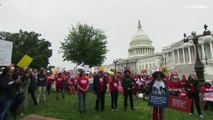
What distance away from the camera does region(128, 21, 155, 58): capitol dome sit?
13857 centimetres

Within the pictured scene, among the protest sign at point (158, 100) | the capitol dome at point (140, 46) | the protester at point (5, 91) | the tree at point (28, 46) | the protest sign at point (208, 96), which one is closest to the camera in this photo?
the protester at point (5, 91)

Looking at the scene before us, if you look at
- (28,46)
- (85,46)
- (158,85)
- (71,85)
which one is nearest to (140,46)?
(28,46)

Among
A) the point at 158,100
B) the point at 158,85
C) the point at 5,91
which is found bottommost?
the point at 158,100

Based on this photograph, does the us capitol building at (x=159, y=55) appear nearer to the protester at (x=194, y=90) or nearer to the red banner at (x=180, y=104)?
the protester at (x=194, y=90)

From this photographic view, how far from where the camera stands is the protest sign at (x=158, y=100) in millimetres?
7133

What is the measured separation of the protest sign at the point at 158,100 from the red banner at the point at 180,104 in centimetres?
28

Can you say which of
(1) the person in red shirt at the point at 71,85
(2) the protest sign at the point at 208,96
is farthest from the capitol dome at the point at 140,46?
(2) the protest sign at the point at 208,96

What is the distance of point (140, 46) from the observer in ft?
451

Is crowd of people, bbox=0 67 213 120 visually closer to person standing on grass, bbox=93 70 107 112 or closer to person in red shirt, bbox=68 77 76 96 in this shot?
person standing on grass, bbox=93 70 107 112

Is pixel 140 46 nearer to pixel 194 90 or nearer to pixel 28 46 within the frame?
pixel 28 46

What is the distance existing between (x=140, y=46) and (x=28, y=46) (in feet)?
291

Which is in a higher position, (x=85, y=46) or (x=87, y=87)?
(x=85, y=46)

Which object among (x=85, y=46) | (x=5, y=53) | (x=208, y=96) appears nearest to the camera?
(x=5, y=53)

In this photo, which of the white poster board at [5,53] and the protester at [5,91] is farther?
the white poster board at [5,53]
